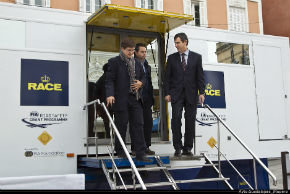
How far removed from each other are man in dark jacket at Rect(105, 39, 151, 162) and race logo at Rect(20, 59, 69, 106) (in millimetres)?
716

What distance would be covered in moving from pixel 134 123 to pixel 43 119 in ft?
4.06

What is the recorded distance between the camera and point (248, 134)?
22.0ft

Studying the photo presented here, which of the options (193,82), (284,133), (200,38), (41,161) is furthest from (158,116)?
(284,133)

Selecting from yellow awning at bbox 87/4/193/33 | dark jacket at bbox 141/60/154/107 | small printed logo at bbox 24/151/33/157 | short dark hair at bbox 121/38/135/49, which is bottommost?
small printed logo at bbox 24/151/33/157

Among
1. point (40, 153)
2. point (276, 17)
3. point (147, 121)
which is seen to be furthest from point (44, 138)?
point (276, 17)

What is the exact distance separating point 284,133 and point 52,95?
4.34m

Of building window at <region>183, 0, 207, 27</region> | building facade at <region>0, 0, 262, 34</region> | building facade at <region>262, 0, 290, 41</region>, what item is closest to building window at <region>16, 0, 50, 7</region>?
building facade at <region>0, 0, 262, 34</region>

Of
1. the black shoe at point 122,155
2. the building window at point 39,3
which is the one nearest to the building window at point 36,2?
the building window at point 39,3

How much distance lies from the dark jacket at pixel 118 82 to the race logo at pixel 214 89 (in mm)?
1659

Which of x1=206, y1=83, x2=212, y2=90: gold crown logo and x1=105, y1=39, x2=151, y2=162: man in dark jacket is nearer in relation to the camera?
x1=105, y1=39, x2=151, y2=162: man in dark jacket

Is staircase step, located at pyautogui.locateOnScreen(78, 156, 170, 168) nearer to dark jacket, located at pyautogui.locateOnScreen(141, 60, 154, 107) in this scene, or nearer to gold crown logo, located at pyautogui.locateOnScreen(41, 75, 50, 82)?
dark jacket, located at pyautogui.locateOnScreen(141, 60, 154, 107)

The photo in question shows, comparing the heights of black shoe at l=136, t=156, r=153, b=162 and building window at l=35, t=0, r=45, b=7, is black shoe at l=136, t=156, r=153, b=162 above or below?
below

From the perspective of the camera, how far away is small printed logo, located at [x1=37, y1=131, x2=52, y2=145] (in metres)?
5.11

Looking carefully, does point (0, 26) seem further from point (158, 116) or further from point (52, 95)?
point (158, 116)
